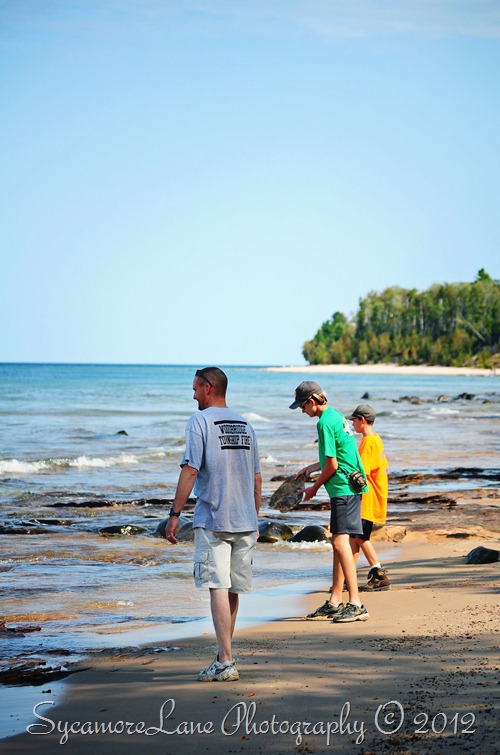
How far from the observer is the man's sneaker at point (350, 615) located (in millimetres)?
7426

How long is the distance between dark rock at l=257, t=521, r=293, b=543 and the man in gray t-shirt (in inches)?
258

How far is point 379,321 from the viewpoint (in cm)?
16512

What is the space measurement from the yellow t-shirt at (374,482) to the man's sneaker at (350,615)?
1346 millimetres

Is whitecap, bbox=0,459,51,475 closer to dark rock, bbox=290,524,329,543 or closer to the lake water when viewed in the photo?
the lake water

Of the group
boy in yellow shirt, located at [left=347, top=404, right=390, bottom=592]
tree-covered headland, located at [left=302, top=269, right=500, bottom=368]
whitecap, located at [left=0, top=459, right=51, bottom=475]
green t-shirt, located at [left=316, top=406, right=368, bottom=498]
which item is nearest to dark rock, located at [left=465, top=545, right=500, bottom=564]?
boy in yellow shirt, located at [left=347, top=404, right=390, bottom=592]

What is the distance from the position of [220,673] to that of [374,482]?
3.43m

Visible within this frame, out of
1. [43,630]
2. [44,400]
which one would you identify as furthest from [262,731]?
[44,400]

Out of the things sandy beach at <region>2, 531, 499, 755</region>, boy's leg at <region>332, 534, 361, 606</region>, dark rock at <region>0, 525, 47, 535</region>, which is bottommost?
dark rock at <region>0, 525, 47, 535</region>

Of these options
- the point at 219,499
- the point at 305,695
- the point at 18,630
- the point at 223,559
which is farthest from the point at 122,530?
the point at 305,695

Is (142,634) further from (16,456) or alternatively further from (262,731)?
(16,456)

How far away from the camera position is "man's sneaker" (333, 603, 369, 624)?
743cm

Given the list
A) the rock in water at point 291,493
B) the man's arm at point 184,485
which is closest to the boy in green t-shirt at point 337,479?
the rock in water at point 291,493

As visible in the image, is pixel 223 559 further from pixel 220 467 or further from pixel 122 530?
pixel 122 530

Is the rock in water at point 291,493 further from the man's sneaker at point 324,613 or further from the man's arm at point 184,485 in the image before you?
the man's arm at point 184,485
